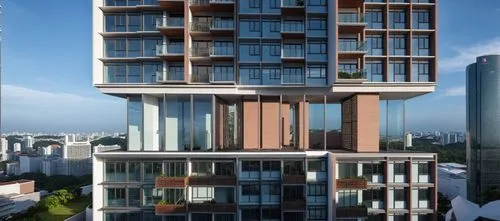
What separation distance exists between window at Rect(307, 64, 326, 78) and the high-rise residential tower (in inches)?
5.4

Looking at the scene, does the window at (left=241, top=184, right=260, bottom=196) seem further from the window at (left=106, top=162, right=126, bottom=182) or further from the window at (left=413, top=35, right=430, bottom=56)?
the window at (left=413, top=35, right=430, bottom=56)

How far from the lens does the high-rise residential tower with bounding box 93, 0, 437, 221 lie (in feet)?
87.8

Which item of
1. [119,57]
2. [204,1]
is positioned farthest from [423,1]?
[119,57]

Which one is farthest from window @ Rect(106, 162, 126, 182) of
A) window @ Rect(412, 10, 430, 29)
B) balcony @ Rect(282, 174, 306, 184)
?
window @ Rect(412, 10, 430, 29)

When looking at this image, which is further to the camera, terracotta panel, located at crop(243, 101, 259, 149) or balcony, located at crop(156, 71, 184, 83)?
terracotta panel, located at crop(243, 101, 259, 149)

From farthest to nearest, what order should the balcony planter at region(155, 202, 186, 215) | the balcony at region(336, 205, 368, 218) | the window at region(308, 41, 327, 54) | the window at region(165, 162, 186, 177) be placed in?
1. the window at region(308, 41, 327, 54)
2. the window at region(165, 162, 186, 177)
3. the balcony planter at region(155, 202, 186, 215)
4. the balcony at region(336, 205, 368, 218)

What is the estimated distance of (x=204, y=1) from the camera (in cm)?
2748

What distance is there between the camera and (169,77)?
92.7ft

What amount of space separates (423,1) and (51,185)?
112 meters

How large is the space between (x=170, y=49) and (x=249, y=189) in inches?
606

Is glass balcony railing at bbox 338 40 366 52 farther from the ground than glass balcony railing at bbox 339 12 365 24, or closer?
closer

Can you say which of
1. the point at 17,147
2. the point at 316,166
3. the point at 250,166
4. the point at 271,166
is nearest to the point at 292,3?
the point at 271,166

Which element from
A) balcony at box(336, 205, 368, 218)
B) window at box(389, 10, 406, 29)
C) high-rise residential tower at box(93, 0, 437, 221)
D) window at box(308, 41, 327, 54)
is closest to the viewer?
balcony at box(336, 205, 368, 218)

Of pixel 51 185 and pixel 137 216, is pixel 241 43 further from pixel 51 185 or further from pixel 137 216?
pixel 51 185
